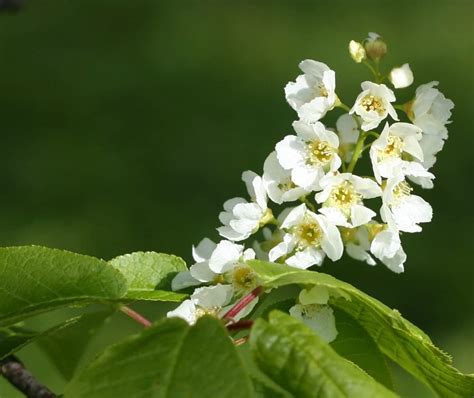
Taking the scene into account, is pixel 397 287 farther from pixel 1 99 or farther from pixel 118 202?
pixel 1 99

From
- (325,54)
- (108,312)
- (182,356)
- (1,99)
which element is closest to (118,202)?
(1,99)

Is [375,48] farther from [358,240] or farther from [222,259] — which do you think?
[222,259]

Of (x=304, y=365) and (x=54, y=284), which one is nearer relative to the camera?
(x=304, y=365)

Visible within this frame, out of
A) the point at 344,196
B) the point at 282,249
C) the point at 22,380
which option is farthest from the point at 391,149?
the point at 22,380

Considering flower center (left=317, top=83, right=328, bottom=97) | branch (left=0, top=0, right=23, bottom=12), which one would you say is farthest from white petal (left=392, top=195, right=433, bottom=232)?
branch (left=0, top=0, right=23, bottom=12)

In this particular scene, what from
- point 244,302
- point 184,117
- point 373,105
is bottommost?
point 184,117
